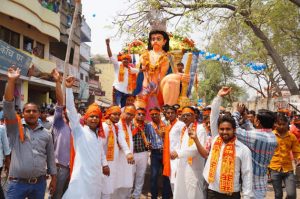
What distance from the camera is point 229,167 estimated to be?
3.61 m

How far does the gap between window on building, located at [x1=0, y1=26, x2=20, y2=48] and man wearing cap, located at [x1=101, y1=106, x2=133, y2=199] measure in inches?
595

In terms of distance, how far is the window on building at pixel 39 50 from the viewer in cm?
2168

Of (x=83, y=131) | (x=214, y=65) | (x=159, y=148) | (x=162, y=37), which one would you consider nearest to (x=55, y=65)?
(x=214, y=65)

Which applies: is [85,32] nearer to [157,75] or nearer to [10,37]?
[10,37]

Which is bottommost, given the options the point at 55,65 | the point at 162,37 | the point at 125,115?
the point at 125,115

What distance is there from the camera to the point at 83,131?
14.3 ft

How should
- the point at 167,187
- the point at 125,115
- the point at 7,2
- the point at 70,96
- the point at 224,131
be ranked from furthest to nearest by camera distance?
the point at 7,2 < the point at 167,187 < the point at 125,115 < the point at 70,96 < the point at 224,131

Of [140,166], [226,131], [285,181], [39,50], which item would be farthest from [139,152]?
[39,50]

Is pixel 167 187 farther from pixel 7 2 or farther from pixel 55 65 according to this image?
pixel 55 65

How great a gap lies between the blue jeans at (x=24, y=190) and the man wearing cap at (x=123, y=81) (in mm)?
4711

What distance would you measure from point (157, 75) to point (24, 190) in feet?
17.4

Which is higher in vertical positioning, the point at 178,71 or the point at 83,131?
the point at 178,71

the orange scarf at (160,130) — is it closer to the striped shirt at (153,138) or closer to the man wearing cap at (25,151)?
the striped shirt at (153,138)

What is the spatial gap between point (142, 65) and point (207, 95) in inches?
1374
